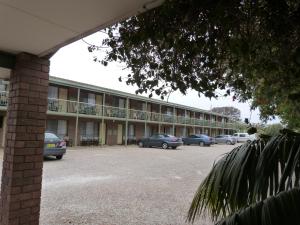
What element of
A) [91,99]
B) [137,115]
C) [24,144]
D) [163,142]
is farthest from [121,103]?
[24,144]

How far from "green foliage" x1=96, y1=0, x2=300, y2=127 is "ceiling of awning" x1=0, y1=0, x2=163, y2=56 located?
0.29m

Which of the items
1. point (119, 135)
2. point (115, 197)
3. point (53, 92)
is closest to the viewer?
point (115, 197)

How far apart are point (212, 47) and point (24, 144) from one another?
7.96 feet

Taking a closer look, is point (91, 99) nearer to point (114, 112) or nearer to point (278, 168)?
point (114, 112)

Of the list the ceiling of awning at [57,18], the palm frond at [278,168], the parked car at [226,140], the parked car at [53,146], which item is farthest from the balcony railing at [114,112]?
the palm frond at [278,168]

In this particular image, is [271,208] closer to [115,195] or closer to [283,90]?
[283,90]

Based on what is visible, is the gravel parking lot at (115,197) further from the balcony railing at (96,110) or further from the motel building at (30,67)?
the balcony railing at (96,110)

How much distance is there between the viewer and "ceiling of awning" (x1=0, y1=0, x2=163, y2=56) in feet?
7.54

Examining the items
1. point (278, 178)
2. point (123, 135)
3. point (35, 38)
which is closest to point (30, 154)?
point (35, 38)

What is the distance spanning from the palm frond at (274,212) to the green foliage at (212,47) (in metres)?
1.53

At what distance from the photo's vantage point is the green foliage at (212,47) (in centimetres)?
229

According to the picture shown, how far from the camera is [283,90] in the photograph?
9.84 feet

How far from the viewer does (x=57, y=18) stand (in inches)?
100.0

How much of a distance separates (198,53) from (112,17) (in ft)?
2.81
